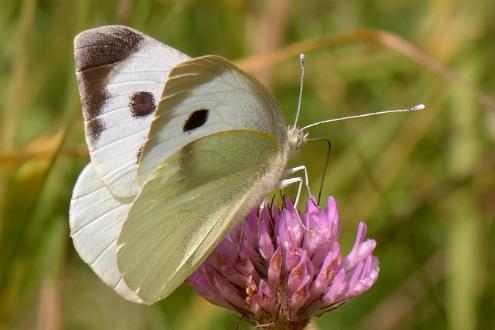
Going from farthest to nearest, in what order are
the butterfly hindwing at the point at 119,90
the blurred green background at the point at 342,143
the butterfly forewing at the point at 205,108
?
1. the blurred green background at the point at 342,143
2. the butterfly hindwing at the point at 119,90
3. the butterfly forewing at the point at 205,108

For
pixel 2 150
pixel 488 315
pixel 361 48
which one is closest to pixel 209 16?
pixel 361 48

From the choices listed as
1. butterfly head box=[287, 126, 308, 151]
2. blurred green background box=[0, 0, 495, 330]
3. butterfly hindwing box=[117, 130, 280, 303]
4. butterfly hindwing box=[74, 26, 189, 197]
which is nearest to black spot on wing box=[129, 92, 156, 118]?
butterfly hindwing box=[74, 26, 189, 197]

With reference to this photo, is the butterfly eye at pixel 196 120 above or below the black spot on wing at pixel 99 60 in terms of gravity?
below

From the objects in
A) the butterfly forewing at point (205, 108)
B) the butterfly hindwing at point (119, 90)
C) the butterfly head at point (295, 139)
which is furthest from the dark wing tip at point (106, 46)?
the butterfly head at point (295, 139)

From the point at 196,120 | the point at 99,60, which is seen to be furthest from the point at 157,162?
the point at 99,60

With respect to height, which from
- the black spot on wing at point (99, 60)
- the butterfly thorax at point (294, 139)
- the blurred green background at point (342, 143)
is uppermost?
the black spot on wing at point (99, 60)

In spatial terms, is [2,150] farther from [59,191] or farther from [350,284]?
[350,284]

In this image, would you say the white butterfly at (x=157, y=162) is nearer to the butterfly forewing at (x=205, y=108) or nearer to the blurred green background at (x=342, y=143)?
the butterfly forewing at (x=205, y=108)
